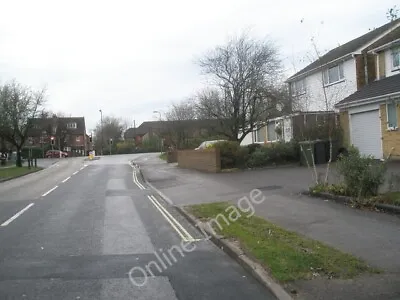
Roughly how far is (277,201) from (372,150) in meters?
13.1

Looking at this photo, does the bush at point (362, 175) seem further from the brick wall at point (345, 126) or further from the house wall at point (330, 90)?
the house wall at point (330, 90)

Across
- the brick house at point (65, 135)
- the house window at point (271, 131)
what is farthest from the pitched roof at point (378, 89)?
the brick house at point (65, 135)

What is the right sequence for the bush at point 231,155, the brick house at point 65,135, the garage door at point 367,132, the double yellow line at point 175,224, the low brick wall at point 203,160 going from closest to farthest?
the double yellow line at point 175,224 < the garage door at point 367,132 < the low brick wall at point 203,160 < the bush at point 231,155 < the brick house at point 65,135

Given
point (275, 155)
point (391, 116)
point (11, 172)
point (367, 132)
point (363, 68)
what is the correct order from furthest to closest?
1. point (11, 172)
2. point (363, 68)
3. point (275, 155)
4. point (367, 132)
5. point (391, 116)

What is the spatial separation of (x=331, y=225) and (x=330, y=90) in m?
22.8

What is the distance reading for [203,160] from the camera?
2686 cm

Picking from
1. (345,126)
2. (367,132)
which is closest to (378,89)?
(367,132)

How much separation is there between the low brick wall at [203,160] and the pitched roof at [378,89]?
24.7ft

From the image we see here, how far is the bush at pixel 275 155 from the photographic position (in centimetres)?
2480

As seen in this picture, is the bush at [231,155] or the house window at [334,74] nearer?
the bush at [231,155]

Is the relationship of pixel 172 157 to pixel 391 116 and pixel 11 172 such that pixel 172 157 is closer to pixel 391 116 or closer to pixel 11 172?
pixel 11 172

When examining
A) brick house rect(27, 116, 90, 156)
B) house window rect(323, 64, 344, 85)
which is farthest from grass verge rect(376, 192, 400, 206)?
brick house rect(27, 116, 90, 156)

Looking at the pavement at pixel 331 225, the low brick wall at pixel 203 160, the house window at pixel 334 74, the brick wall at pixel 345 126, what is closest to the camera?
the pavement at pixel 331 225

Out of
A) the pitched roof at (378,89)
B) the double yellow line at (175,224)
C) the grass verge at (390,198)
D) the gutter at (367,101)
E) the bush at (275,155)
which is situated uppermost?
the pitched roof at (378,89)
